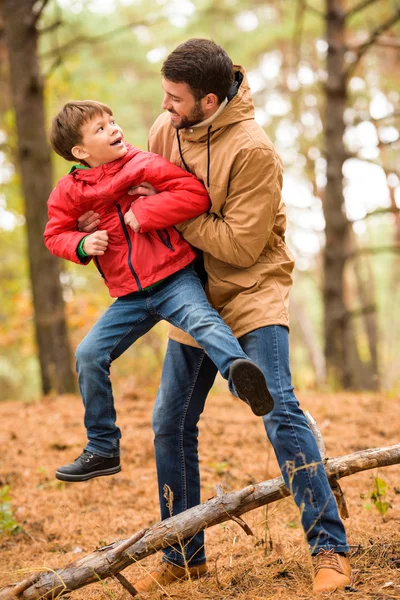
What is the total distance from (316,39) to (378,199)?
4344mm

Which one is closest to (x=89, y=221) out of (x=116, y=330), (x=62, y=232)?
(x=62, y=232)

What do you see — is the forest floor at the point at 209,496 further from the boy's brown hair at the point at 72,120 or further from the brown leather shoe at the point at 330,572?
the boy's brown hair at the point at 72,120

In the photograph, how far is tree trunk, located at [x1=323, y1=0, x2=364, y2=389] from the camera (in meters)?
9.05

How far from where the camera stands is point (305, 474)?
2863 millimetres

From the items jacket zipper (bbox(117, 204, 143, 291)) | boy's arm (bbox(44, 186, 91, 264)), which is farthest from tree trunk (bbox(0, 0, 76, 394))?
jacket zipper (bbox(117, 204, 143, 291))

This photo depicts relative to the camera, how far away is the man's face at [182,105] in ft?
9.91

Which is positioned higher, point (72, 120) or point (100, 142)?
point (72, 120)

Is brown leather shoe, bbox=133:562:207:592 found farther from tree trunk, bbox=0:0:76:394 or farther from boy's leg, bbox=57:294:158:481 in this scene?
tree trunk, bbox=0:0:76:394

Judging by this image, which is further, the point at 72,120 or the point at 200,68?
the point at 72,120

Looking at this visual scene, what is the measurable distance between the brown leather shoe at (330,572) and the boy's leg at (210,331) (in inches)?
27.0

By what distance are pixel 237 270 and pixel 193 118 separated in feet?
2.41

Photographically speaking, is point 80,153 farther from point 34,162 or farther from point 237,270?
point 34,162

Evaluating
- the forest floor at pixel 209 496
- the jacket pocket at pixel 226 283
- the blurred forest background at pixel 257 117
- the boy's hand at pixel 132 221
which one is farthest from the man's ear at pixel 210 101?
the blurred forest background at pixel 257 117

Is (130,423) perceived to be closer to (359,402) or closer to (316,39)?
(359,402)
